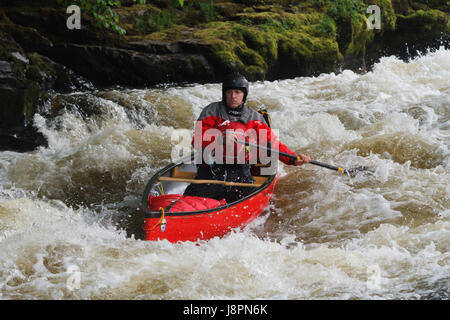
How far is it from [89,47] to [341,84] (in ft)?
17.0

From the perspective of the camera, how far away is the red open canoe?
13.6ft

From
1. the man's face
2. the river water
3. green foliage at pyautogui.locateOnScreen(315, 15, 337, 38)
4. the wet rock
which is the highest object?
green foliage at pyautogui.locateOnScreen(315, 15, 337, 38)

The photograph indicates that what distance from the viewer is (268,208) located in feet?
18.6

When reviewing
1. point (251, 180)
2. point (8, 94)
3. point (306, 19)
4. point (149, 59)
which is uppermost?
point (306, 19)

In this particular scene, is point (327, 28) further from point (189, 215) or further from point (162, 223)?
point (162, 223)

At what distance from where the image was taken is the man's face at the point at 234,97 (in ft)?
16.6

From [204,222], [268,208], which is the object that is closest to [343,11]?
[268,208]

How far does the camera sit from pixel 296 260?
402 centimetres

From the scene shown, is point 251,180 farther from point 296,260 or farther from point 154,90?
point 154,90

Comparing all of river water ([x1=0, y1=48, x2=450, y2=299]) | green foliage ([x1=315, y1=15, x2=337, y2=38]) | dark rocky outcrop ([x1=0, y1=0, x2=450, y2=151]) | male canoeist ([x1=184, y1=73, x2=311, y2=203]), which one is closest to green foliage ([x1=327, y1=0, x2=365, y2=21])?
Result: dark rocky outcrop ([x1=0, y1=0, x2=450, y2=151])

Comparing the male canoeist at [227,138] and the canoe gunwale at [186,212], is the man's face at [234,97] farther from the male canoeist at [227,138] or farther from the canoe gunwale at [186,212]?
the canoe gunwale at [186,212]

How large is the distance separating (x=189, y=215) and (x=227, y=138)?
1006 millimetres

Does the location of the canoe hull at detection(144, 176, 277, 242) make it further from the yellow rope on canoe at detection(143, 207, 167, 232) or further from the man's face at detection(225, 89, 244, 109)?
the man's face at detection(225, 89, 244, 109)
